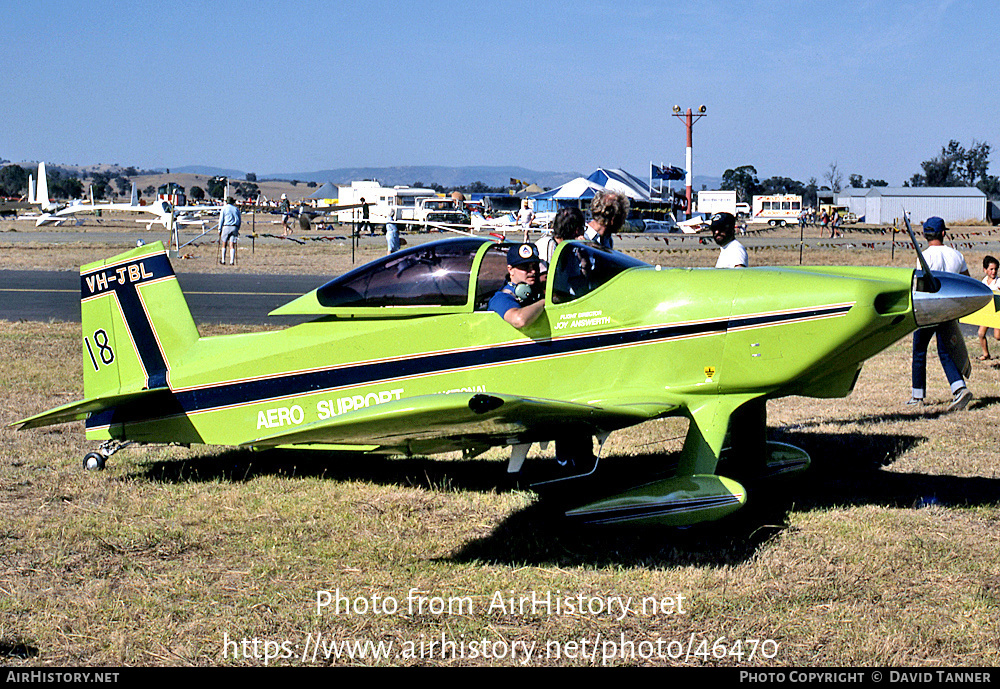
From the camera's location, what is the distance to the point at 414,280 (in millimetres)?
6254

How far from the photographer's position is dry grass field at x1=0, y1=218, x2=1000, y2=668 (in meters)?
4.21

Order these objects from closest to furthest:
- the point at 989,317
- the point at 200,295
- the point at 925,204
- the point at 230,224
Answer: the point at 989,317 < the point at 200,295 < the point at 230,224 < the point at 925,204

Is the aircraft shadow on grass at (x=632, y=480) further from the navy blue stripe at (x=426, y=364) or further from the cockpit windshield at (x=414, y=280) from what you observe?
the cockpit windshield at (x=414, y=280)

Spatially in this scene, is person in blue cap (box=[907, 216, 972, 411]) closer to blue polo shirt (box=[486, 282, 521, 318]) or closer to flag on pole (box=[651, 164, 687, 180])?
blue polo shirt (box=[486, 282, 521, 318])

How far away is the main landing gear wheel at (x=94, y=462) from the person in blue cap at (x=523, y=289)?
343 cm

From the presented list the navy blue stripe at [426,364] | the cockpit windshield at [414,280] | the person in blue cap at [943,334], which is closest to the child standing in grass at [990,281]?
the person in blue cap at [943,334]

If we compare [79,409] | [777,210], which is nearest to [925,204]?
[777,210]

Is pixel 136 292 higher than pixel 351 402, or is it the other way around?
pixel 136 292

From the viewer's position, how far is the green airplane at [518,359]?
17.7 feet

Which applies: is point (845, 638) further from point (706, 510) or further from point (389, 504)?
point (389, 504)

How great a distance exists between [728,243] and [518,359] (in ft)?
8.26

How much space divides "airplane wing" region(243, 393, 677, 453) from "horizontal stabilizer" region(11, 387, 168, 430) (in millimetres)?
1374

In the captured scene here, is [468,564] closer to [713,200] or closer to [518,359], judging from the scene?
[518,359]

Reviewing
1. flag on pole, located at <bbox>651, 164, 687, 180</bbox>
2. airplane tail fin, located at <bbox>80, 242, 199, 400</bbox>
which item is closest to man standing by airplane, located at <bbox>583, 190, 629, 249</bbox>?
airplane tail fin, located at <bbox>80, 242, 199, 400</bbox>
